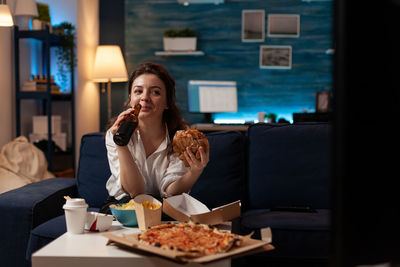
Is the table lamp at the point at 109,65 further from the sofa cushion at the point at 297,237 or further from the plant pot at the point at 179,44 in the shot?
the sofa cushion at the point at 297,237

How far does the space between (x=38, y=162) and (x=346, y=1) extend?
3028 mm

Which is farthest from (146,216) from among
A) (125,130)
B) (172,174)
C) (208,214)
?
(172,174)


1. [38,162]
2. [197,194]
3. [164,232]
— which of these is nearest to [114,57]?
[38,162]

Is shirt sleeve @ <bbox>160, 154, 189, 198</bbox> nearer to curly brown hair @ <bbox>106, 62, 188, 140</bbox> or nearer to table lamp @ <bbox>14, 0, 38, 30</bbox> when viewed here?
curly brown hair @ <bbox>106, 62, 188, 140</bbox>

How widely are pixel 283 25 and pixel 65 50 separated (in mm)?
2274

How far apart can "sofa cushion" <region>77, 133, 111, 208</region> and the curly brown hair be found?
36cm

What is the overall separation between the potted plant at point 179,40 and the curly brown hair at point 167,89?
278cm

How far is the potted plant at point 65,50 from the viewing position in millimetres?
4066

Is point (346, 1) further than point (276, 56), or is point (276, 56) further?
point (276, 56)

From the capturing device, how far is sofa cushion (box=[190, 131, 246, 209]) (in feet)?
7.41

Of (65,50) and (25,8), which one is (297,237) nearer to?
(25,8)

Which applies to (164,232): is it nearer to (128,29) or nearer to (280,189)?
(280,189)

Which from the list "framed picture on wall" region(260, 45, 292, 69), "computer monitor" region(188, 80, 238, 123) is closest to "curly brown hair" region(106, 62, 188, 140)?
"computer monitor" region(188, 80, 238, 123)

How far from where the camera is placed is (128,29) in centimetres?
502
